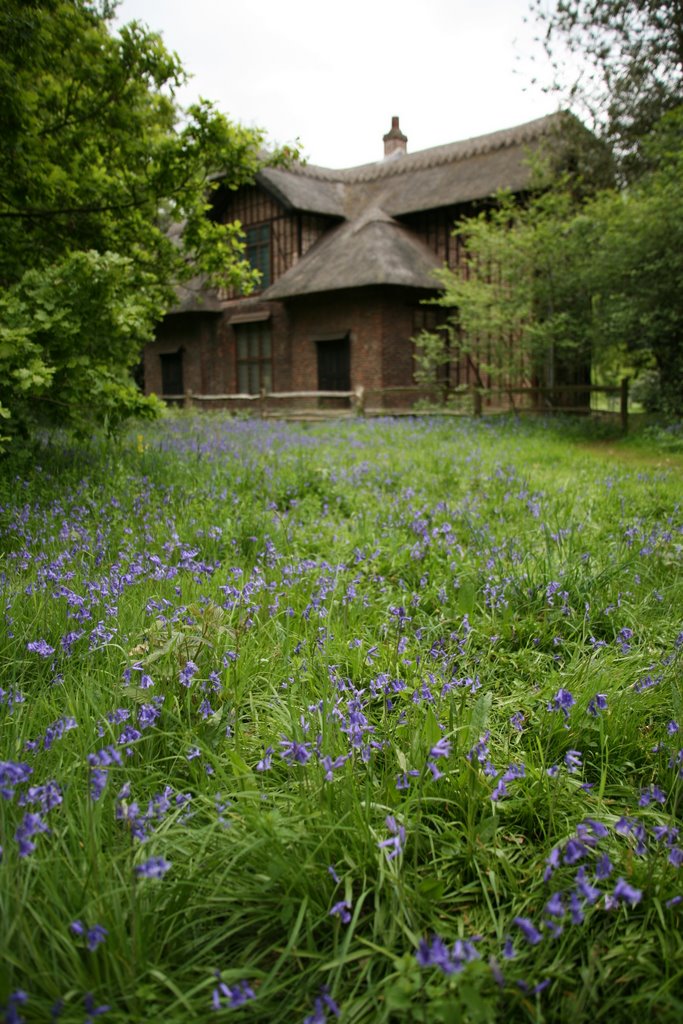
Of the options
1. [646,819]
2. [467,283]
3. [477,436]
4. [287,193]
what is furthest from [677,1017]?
[287,193]

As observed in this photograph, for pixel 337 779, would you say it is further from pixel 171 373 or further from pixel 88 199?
pixel 171 373

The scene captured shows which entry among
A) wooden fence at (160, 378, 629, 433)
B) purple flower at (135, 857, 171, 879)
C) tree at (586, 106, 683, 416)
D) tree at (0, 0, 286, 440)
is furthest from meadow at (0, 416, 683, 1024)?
wooden fence at (160, 378, 629, 433)

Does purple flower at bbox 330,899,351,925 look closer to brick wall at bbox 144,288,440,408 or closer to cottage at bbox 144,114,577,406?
cottage at bbox 144,114,577,406

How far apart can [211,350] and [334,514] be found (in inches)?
918

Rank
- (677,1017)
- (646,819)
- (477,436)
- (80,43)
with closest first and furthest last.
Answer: (677,1017) → (646,819) → (80,43) → (477,436)

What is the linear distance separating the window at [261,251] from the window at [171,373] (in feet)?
17.1

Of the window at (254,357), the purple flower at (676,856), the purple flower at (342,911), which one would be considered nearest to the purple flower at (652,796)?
the purple flower at (676,856)

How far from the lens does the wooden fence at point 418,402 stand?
56.3ft

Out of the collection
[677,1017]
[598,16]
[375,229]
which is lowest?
[677,1017]

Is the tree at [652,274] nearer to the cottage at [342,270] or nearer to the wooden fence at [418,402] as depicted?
the wooden fence at [418,402]

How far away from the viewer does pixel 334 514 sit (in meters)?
5.41

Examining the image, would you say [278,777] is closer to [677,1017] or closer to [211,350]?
[677,1017]

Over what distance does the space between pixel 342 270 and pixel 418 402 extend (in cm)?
569

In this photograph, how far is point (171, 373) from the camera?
29125mm
